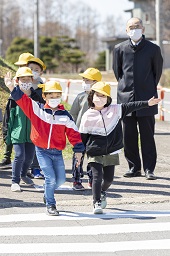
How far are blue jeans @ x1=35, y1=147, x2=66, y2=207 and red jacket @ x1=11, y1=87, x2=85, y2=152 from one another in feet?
0.32

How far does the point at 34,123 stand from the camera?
27.3 ft

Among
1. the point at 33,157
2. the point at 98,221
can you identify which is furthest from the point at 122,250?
the point at 33,157

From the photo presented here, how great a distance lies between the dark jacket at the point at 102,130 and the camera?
335 inches

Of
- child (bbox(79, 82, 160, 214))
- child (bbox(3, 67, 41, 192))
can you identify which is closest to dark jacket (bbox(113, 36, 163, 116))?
child (bbox(3, 67, 41, 192))

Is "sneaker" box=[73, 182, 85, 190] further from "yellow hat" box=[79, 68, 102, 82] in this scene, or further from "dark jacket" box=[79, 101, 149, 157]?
"yellow hat" box=[79, 68, 102, 82]

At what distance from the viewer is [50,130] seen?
27.1ft

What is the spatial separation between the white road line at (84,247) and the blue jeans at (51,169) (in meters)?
1.28

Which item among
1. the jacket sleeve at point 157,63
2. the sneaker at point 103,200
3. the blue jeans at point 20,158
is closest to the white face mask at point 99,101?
the sneaker at point 103,200

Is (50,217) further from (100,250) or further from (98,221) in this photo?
(100,250)

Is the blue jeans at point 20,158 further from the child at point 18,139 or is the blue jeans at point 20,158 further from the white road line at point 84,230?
the white road line at point 84,230

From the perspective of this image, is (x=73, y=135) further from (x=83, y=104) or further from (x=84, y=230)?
(x=83, y=104)

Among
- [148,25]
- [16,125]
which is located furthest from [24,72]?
[148,25]

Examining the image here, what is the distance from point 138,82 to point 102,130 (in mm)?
2202

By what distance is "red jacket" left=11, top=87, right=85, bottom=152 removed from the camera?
8.25 metres
